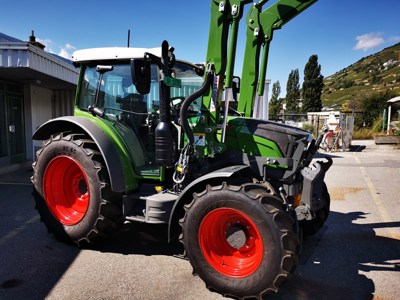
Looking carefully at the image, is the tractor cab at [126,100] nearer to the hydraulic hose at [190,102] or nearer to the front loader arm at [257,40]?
the hydraulic hose at [190,102]

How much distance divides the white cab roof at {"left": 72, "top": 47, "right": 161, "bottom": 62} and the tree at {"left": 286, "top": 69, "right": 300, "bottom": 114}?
155 ft

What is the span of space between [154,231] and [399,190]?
5.97 m

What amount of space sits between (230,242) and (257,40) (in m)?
2.77

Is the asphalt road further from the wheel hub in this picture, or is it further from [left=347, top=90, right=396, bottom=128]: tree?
[left=347, top=90, right=396, bottom=128]: tree

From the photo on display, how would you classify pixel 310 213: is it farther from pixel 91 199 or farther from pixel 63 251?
pixel 63 251

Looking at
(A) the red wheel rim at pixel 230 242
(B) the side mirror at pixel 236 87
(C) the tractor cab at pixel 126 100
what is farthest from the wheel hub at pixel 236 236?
(B) the side mirror at pixel 236 87

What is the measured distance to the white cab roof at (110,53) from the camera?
3.84m

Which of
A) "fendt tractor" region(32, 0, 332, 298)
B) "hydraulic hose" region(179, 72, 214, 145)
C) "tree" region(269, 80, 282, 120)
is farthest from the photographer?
"tree" region(269, 80, 282, 120)

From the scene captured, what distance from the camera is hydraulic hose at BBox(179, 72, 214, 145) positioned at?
3449 mm

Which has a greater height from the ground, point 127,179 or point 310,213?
point 127,179

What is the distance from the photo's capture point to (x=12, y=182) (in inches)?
319

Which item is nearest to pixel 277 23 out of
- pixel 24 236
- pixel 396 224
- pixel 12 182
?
pixel 396 224

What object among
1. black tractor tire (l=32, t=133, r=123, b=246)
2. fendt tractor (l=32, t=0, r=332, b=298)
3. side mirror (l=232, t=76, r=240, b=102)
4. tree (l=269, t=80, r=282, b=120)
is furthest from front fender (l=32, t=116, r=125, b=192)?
tree (l=269, t=80, r=282, b=120)

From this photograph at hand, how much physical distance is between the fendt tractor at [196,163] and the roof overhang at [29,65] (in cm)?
383
